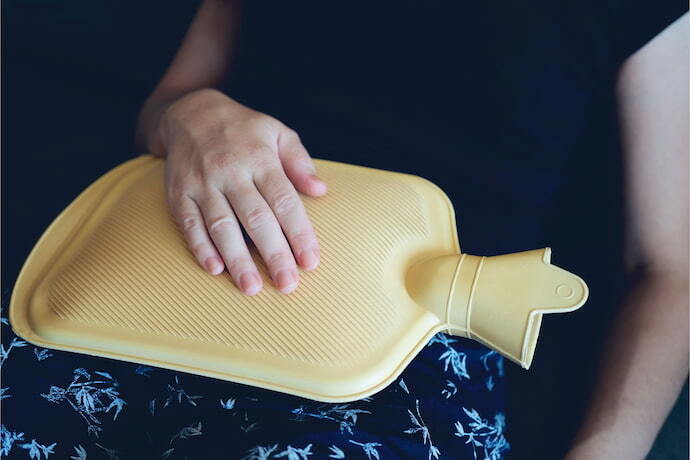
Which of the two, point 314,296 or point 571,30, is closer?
point 314,296

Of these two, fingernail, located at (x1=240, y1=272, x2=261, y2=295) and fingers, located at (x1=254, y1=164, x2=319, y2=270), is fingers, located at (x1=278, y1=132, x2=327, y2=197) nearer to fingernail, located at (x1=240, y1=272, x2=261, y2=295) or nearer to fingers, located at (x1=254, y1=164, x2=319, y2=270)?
fingers, located at (x1=254, y1=164, x2=319, y2=270)

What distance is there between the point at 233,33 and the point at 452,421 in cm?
68

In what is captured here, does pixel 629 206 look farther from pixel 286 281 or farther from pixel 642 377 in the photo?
pixel 286 281

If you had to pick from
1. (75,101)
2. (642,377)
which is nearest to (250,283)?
(642,377)

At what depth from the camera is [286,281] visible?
0.52 metres

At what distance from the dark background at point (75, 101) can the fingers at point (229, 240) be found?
17.2 inches

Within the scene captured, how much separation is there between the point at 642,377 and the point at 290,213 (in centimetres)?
43

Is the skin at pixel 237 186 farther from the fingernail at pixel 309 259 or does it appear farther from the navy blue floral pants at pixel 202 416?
the navy blue floral pants at pixel 202 416

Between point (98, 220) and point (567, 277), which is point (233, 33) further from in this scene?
point (567, 277)

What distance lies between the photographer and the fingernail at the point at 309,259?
536 millimetres

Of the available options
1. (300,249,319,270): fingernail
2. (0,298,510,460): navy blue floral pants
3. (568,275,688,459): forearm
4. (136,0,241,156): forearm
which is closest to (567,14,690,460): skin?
(568,275,688,459): forearm

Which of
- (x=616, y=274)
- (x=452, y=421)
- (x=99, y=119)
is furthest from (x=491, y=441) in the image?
(x=99, y=119)

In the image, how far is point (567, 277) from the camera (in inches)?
20.0

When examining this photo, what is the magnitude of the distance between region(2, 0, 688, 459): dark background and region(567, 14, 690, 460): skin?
0.19m
